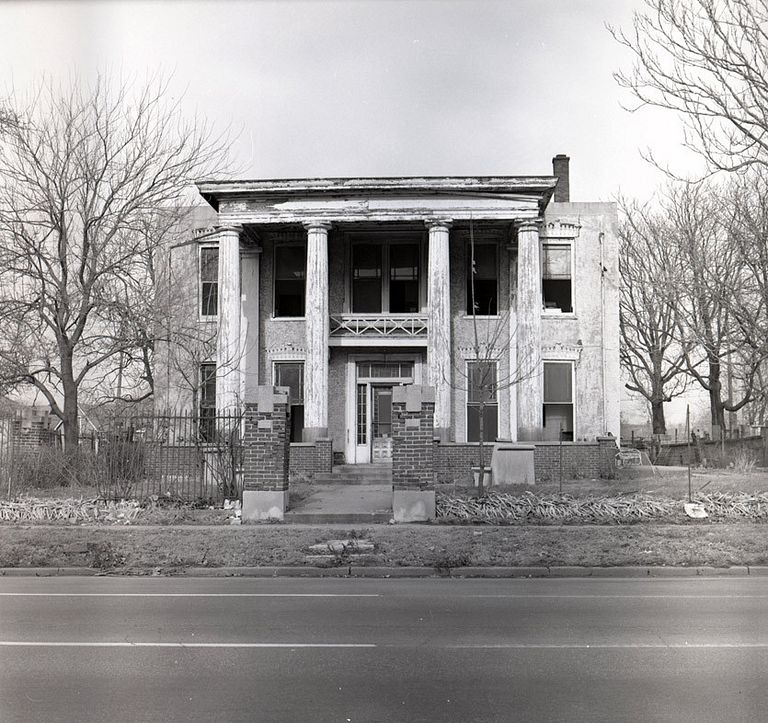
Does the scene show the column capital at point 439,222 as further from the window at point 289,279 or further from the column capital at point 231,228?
the column capital at point 231,228

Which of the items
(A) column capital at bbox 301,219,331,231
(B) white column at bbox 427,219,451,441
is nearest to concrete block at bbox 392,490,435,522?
(B) white column at bbox 427,219,451,441

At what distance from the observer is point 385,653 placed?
7145 millimetres

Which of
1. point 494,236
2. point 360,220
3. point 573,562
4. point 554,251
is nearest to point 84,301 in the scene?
point 360,220

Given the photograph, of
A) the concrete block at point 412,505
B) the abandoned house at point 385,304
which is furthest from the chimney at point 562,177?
the concrete block at point 412,505

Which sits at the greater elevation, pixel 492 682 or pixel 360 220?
pixel 360 220

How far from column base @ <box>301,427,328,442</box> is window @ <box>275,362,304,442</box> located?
88.1 inches

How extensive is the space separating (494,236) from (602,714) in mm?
21943

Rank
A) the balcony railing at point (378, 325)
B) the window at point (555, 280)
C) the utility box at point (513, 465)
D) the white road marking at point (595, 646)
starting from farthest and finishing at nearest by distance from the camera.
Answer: the window at point (555, 280) < the balcony railing at point (378, 325) < the utility box at point (513, 465) < the white road marking at point (595, 646)

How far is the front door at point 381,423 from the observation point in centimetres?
2631

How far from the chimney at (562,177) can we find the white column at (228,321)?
1108cm

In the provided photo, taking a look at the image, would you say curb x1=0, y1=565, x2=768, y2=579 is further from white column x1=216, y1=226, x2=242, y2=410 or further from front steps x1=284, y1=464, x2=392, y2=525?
white column x1=216, y1=226, x2=242, y2=410

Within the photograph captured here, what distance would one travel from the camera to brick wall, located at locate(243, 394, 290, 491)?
17109 mm

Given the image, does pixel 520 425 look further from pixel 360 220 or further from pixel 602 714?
pixel 602 714

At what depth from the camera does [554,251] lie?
2684cm
